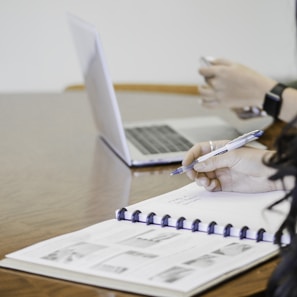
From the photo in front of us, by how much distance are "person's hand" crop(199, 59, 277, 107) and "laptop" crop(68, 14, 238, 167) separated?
7cm

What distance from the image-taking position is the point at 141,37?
11.2 feet

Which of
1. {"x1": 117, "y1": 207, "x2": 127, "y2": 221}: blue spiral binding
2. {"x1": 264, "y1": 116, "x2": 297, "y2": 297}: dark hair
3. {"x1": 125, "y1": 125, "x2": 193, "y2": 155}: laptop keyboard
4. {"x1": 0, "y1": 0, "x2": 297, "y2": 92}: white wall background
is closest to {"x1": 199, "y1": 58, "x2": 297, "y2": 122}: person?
{"x1": 125, "y1": 125, "x2": 193, "y2": 155}: laptop keyboard

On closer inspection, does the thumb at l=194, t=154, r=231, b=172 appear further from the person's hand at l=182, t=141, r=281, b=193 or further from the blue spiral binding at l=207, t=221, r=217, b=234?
the blue spiral binding at l=207, t=221, r=217, b=234

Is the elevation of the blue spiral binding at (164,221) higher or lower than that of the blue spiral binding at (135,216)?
lower

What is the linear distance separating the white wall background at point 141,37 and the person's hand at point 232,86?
1382 millimetres

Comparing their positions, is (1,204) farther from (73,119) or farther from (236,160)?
(73,119)

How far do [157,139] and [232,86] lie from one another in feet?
1.18

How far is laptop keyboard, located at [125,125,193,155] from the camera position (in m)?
1.68

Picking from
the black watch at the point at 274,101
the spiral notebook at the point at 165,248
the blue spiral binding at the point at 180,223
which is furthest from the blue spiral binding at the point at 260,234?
the black watch at the point at 274,101

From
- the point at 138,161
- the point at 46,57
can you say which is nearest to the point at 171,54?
the point at 46,57

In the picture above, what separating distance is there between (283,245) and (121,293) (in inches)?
9.2

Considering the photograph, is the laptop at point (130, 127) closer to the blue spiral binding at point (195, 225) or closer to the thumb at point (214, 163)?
the thumb at point (214, 163)

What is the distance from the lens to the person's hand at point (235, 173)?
129 cm

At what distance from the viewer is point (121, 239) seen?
3.56 ft
